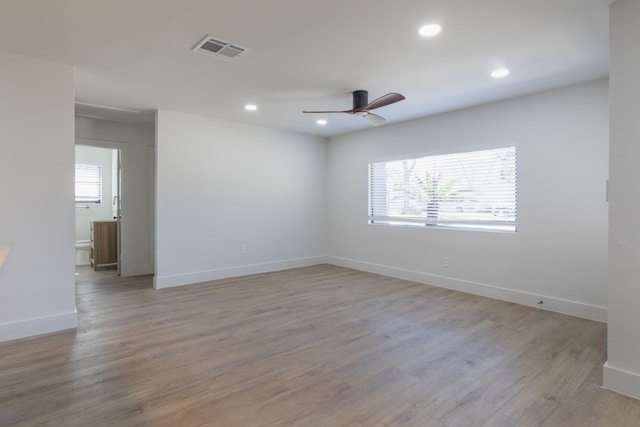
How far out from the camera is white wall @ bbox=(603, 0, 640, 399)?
212cm

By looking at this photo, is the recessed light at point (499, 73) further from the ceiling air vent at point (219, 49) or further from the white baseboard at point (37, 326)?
the white baseboard at point (37, 326)

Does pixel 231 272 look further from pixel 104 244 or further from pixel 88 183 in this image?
pixel 88 183

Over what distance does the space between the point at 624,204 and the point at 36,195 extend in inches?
188

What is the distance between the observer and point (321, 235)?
6.87m

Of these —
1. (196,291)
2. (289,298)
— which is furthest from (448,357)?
(196,291)

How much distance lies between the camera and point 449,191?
4898mm

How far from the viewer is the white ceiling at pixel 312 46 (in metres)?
2.27

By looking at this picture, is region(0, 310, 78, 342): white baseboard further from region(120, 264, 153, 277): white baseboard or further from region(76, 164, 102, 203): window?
region(76, 164, 102, 203): window

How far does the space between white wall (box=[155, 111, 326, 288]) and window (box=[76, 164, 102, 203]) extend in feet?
13.7

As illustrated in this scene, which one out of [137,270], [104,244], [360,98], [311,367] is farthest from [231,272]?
[360,98]

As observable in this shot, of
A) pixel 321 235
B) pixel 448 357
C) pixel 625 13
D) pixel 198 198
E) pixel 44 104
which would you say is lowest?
pixel 448 357

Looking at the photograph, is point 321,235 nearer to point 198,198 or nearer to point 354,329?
point 198,198

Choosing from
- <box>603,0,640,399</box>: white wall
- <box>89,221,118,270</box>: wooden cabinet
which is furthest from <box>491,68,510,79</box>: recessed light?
<box>89,221,118,270</box>: wooden cabinet

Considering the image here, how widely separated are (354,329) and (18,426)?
2487mm
